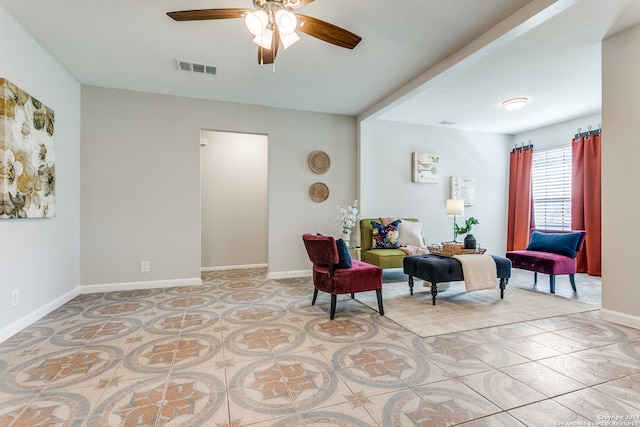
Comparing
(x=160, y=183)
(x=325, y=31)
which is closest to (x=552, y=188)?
(x=325, y=31)

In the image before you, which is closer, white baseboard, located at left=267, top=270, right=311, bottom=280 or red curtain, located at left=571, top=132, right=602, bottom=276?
white baseboard, located at left=267, top=270, right=311, bottom=280

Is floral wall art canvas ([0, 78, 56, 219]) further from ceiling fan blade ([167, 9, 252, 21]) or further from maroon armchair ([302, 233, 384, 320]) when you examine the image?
maroon armchair ([302, 233, 384, 320])

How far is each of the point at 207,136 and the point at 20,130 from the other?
113 inches

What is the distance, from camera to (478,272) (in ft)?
10.8

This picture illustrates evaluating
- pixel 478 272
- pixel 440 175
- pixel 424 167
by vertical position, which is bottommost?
pixel 478 272

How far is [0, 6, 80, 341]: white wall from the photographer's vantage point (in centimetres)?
245

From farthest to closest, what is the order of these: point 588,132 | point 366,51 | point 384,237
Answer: point 588,132 < point 384,237 < point 366,51

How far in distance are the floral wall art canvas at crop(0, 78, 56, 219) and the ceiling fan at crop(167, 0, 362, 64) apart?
1.67 meters

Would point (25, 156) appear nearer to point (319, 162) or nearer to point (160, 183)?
point (160, 183)

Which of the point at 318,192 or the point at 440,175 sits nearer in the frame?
the point at 318,192

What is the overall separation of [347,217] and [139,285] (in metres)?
3.07

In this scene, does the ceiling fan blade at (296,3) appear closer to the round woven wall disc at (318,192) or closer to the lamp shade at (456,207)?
the round woven wall disc at (318,192)

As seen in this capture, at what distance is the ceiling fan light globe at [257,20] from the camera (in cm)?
187

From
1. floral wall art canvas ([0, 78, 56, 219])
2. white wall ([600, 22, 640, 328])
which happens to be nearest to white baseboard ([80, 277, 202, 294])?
floral wall art canvas ([0, 78, 56, 219])
